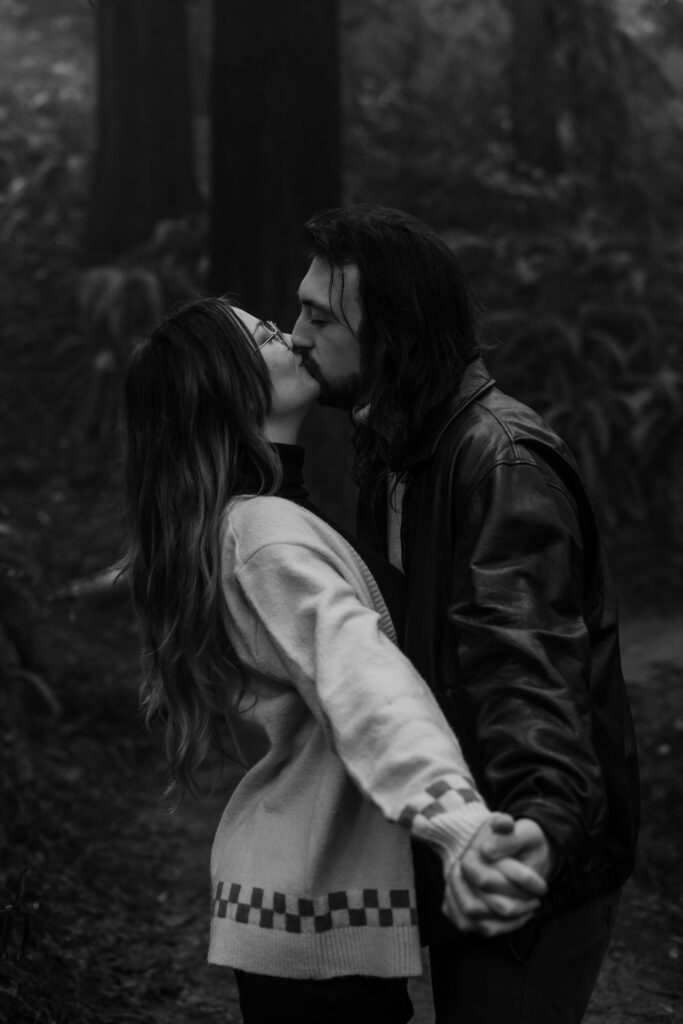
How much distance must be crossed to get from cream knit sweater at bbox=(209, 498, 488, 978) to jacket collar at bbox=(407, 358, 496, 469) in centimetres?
25

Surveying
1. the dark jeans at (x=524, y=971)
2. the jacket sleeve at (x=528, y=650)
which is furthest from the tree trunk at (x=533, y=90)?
the dark jeans at (x=524, y=971)

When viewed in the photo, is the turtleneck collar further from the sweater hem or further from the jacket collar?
the sweater hem

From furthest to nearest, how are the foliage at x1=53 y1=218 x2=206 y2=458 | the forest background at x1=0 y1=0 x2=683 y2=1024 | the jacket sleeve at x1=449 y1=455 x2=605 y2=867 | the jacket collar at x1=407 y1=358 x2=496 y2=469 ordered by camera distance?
the foliage at x1=53 y1=218 x2=206 y2=458 < the forest background at x1=0 y1=0 x2=683 y2=1024 < the jacket collar at x1=407 y1=358 x2=496 y2=469 < the jacket sleeve at x1=449 y1=455 x2=605 y2=867

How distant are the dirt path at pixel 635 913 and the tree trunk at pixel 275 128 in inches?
132

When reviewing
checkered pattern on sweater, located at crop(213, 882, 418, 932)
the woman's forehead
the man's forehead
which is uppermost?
the man's forehead

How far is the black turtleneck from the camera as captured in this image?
9.00 ft

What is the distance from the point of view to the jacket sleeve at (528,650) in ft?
7.04

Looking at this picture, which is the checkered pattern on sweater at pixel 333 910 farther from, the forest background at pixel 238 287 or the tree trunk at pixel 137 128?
the tree trunk at pixel 137 128

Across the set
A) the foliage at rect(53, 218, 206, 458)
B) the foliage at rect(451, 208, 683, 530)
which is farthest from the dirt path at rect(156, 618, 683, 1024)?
the foliage at rect(53, 218, 206, 458)

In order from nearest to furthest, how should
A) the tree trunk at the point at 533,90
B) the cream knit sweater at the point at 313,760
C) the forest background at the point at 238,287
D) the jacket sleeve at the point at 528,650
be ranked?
1. the jacket sleeve at the point at 528,650
2. the cream knit sweater at the point at 313,760
3. the forest background at the point at 238,287
4. the tree trunk at the point at 533,90

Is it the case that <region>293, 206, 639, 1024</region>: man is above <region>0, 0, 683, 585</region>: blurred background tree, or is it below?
above

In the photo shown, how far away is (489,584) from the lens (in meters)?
2.35

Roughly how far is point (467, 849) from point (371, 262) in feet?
4.09

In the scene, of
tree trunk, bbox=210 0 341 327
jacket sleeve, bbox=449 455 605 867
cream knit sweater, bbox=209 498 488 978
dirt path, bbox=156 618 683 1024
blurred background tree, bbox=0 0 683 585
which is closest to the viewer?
jacket sleeve, bbox=449 455 605 867
